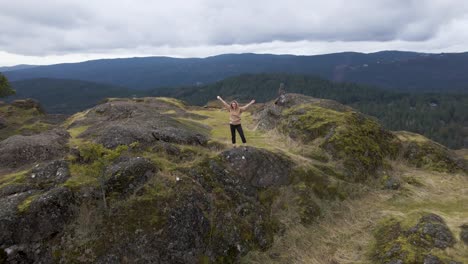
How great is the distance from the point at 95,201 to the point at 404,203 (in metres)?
18.1

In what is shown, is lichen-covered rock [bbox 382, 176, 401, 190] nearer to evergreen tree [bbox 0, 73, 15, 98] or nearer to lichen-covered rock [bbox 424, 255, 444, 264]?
lichen-covered rock [bbox 424, 255, 444, 264]

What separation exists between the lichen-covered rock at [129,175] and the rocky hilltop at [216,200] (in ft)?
0.19

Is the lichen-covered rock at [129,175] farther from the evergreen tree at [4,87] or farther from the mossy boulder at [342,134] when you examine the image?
the evergreen tree at [4,87]

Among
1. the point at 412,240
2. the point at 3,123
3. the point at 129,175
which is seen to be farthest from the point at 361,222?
the point at 3,123

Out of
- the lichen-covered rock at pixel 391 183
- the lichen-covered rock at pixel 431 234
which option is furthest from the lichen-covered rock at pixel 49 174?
the lichen-covered rock at pixel 391 183

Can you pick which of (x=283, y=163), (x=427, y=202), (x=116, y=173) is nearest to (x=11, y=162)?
(x=116, y=173)

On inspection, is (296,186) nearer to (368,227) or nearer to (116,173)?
(368,227)

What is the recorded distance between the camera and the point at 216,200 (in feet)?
57.8

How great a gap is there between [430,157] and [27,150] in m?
29.5

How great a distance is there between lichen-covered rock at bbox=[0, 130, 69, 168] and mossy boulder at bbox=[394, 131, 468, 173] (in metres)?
26.3

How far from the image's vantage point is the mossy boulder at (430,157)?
26906 mm

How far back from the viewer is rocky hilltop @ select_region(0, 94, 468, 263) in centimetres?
1462

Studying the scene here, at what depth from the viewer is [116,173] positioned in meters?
16.9

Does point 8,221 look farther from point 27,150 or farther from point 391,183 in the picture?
point 391,183
